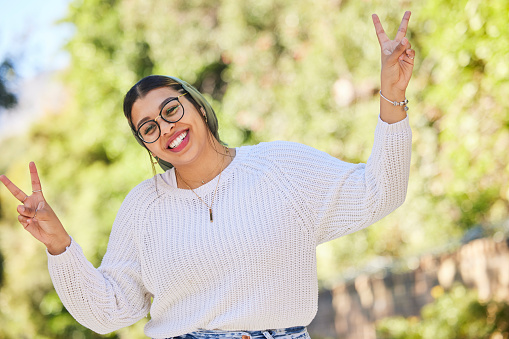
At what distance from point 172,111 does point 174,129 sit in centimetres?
7

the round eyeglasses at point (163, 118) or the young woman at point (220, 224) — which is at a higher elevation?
the round eyeglasses at point (163, 118)

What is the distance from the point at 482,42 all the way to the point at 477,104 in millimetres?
612

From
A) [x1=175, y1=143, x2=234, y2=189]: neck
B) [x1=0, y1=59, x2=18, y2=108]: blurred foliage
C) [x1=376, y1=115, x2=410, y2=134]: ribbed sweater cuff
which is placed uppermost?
[x1=0, y1=59, x2=18, y2=108]: blurred foliage

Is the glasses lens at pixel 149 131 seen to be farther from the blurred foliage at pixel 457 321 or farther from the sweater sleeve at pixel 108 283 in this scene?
the blurred foliage at pixel 457 321

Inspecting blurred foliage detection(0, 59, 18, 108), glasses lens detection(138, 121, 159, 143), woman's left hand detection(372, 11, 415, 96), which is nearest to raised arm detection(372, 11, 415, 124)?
woman's left hand detection(372, 11, 415, 96)

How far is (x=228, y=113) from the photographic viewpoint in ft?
26.6

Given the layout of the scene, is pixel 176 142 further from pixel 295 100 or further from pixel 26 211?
pixel 295 100

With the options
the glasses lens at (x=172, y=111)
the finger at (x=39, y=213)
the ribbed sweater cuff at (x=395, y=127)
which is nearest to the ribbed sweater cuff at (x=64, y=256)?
the finger at (x=39, y=213)

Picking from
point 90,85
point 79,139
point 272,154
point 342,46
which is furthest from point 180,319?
point 79,139

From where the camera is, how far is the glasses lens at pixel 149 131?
6.92 feet

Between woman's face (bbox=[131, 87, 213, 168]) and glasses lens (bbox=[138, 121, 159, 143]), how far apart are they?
0.6 inches

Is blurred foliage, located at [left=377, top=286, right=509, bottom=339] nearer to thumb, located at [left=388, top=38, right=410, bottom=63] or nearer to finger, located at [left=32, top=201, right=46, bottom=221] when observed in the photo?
thumb, located at [left=388, top=38, right=410, bottom=63]

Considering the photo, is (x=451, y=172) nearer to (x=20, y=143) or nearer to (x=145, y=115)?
(x=145, y=115)

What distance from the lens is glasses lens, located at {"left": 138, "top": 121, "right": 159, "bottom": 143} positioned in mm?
2109
